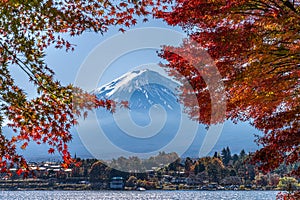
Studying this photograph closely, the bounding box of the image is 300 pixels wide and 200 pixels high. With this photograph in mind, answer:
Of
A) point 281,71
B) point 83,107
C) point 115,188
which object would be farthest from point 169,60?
point 115,188

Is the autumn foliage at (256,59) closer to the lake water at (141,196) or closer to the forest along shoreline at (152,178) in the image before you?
the lake water at (141,196)

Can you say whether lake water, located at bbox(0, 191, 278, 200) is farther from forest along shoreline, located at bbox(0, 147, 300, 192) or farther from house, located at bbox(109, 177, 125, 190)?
forest along shoreline, located at bbox(0, 147, 300, 192)

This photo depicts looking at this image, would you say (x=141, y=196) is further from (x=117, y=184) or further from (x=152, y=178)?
(x=152, y=178)

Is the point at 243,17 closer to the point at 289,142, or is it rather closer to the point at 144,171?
the point at 289,142

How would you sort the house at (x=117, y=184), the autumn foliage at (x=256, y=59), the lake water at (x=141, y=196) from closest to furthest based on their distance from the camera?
1. the autumn foliage at (x=256, y=59)
2. the lake water at (x=141, y=196)
3. the house at (x=117, y=184)

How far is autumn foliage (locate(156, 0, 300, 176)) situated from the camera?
885cm

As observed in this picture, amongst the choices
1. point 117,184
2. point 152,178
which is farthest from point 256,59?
point 152,178

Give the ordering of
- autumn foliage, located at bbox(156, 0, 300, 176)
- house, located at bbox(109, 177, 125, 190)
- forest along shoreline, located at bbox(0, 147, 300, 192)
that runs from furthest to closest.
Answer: forest along shoreline, located at bbox(0, 147, 300, 192)
house, located at bbox(109, 177, 125, 190)
autumn foliage, located at bbox(156, 0, 300, 176)

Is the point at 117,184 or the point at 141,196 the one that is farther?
the point at 117,184

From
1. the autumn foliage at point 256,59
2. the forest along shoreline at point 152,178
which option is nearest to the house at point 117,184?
the forest along shoreline at point 152,178

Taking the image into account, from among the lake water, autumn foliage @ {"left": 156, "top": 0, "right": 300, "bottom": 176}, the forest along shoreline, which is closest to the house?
the forest along shoreline

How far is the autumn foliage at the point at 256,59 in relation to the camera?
8.85 meters

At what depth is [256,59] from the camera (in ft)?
30.5

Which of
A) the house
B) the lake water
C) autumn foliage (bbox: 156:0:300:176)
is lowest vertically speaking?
the lake water
